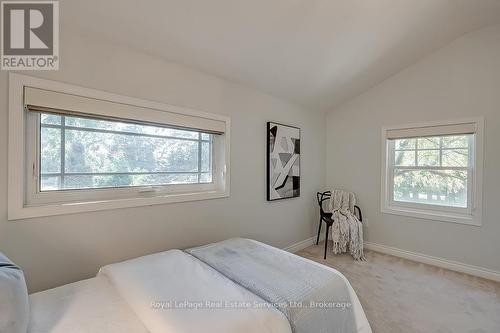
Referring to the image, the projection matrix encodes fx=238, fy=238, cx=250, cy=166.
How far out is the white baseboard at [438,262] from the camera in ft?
8.49

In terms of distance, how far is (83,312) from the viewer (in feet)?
3.56

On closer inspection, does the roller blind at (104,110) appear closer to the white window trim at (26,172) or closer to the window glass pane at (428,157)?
the white window trim at (26,172)

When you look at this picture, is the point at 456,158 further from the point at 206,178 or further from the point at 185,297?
the point at 185,297

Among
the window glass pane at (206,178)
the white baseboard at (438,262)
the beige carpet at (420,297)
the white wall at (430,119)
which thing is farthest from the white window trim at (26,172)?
the white baseboard at (438,262)

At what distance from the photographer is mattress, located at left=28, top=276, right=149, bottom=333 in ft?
3.23

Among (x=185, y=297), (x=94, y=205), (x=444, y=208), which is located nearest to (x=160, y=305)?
(x=185, y=297)

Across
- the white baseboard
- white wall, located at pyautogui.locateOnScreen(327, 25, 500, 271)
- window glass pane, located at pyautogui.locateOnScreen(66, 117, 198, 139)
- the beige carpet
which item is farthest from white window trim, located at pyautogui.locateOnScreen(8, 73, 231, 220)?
the white baseboard

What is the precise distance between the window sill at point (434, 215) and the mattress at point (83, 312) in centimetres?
332

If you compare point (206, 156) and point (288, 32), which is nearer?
point (288, 32)

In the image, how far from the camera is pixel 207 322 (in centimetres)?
100

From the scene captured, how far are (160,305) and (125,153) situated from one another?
4.34 feet

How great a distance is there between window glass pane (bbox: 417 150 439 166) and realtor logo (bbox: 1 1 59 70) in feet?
12.9

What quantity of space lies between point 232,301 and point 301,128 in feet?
8.96

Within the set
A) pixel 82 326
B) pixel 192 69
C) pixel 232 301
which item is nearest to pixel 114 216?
pixel 82 326
